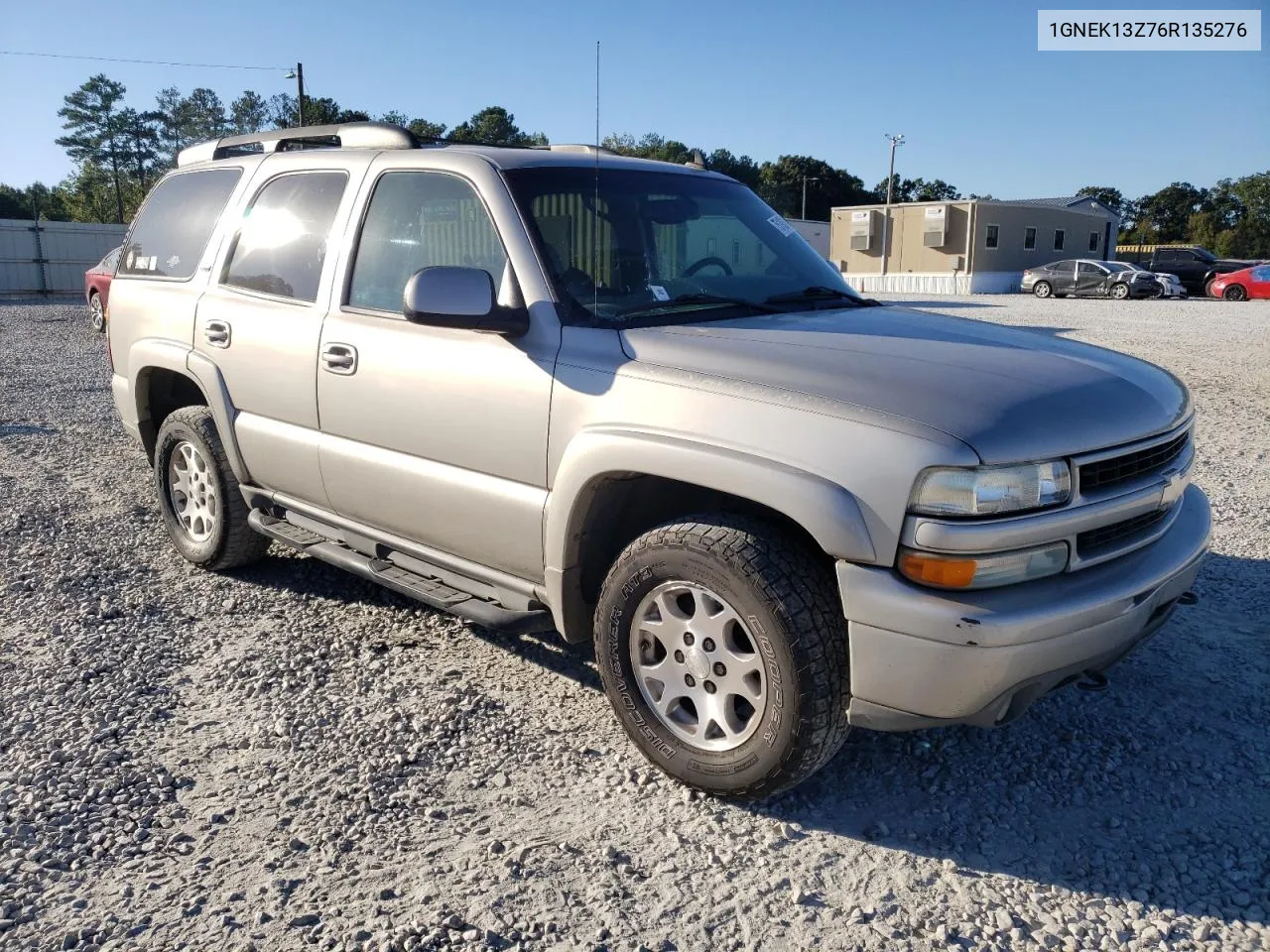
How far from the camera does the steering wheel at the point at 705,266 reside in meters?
3.71

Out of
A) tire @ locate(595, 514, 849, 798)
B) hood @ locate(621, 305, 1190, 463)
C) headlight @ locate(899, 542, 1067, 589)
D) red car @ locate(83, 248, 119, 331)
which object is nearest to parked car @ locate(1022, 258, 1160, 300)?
red car @ locate(83, 248, 119, 331)

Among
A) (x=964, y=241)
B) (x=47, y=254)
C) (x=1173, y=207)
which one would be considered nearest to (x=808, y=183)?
(x=1173, y=207)

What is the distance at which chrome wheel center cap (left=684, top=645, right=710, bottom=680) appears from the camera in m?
2.93

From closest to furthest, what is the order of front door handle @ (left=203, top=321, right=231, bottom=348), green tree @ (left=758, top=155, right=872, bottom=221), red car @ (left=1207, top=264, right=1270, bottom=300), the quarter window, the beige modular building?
the quarter window → front door handle @ (left=203, top=321, right=231, bottom=348) → red car @ (left=1207, top=264, right=1270, bottom=300) → the beige modular building → green tree @ (left=758, top=155, right=872, bottom=221)

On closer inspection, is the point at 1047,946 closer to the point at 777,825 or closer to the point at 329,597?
the point at 777,825

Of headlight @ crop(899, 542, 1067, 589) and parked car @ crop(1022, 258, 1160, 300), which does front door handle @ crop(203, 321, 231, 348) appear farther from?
parked car @ crop(1022, 258, 1160, 300)

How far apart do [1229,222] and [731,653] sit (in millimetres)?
84480

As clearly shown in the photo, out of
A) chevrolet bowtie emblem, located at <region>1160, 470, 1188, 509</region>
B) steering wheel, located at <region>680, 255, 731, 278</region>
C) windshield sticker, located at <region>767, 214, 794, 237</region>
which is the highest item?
windshield sticker, located at <region>767, 214, 794, 237</region>

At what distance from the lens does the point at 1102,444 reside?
2.71 metres

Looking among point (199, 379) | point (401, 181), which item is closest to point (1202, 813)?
point (401, 181)

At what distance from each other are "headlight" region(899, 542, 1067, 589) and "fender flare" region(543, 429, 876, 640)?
0.38 ft

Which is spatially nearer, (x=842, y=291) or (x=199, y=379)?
(x=842, y=291)

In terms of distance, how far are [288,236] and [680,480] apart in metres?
2.44

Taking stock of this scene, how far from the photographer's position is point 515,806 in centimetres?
297
